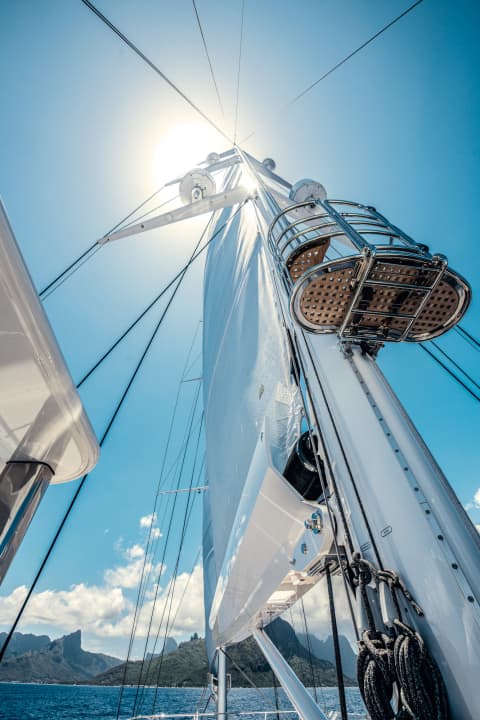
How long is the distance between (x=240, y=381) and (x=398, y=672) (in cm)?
193

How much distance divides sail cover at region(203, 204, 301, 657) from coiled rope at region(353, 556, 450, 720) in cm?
81

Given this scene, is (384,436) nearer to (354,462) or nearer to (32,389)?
(354,462)

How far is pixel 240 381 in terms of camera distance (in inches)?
97.1

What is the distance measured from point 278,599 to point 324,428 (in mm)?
2103

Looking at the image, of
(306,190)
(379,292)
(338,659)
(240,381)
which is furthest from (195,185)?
(338,659)

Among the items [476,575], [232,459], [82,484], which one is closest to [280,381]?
[232,459]

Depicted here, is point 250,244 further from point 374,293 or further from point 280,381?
point 374,293

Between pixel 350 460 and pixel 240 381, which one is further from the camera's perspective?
pixel 240 381

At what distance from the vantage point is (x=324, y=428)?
109 cm

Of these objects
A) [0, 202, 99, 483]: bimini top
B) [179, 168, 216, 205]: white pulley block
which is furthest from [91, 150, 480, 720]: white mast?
[179, 168, 216, 205]: white pulley block

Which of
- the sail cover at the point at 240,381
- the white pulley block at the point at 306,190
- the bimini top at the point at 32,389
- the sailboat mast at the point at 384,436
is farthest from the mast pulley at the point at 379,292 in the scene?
the white pulley block at the point at 306,190

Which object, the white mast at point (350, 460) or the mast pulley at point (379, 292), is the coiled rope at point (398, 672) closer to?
the white mast at point (350, 460)

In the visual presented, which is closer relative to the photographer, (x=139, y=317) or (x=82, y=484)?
(x=82, y=484)

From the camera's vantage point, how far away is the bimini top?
0.63 m
